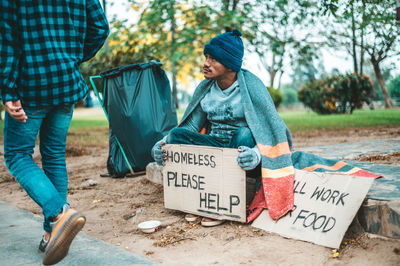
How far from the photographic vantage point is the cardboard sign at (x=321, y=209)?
6.51ft

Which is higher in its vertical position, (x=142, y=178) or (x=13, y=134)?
(x=13, y=134)

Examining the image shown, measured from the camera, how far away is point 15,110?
5.46ft

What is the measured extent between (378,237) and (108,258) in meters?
1.43

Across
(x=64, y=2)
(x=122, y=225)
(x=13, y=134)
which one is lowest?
(x=122, y=225)

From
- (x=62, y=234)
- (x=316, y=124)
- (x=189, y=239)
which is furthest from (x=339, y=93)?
(x=62, y=234)

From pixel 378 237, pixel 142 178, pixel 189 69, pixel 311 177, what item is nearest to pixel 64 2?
pixel 311 177

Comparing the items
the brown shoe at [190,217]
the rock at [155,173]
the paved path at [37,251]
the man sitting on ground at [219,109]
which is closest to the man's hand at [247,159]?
the man sitting on ground at [219,109]

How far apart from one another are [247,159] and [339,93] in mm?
13699

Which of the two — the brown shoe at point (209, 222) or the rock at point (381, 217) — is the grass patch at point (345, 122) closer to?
the brown shoe at point (209, 222)

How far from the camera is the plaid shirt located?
1.66 metres

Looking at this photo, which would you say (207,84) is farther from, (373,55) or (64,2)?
(373,55)

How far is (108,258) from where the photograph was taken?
1.92m

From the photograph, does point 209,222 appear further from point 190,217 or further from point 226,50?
point 226,50

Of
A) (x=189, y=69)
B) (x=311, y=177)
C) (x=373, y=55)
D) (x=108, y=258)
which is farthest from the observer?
(x=189, y=69)
